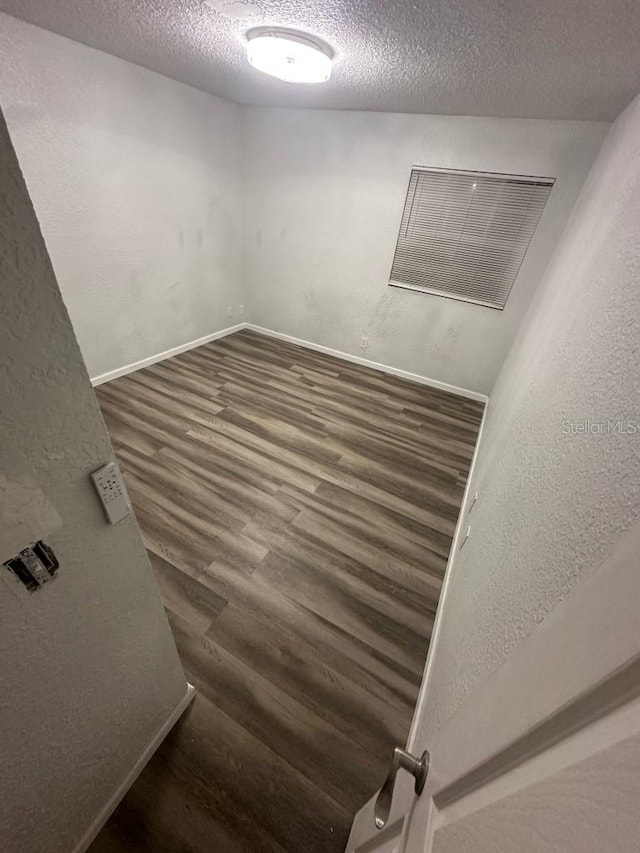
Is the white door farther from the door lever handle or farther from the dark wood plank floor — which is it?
the dark wood plank floor

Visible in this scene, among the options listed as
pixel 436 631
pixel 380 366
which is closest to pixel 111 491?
pixel 436 631

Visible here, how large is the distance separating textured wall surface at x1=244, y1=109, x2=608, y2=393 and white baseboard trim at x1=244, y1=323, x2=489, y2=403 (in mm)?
58

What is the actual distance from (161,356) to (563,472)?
3564mm

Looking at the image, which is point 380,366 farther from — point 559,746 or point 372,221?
point 559,746

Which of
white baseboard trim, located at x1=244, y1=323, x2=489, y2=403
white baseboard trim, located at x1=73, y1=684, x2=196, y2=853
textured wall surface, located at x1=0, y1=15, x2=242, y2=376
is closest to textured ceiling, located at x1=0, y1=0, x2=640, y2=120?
textured wall surface, located at x1=0, y1=15, x2=242, y2=376

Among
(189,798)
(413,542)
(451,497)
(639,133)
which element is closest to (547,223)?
(639,133)

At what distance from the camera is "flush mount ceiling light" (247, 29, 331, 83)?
1.54m

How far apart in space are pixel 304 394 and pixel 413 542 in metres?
1.73

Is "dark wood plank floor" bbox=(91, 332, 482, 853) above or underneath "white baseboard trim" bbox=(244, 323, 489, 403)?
underneath

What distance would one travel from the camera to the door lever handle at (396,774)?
55 cm

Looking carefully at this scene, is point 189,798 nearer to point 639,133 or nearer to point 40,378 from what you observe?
point 40,378

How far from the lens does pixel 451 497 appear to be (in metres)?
2.27

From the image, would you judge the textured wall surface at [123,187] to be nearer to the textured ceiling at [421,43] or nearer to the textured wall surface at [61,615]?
the textured ceiling at [421,43]

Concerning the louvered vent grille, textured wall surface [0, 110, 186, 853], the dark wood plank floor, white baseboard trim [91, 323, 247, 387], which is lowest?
the dark wood plank floor
